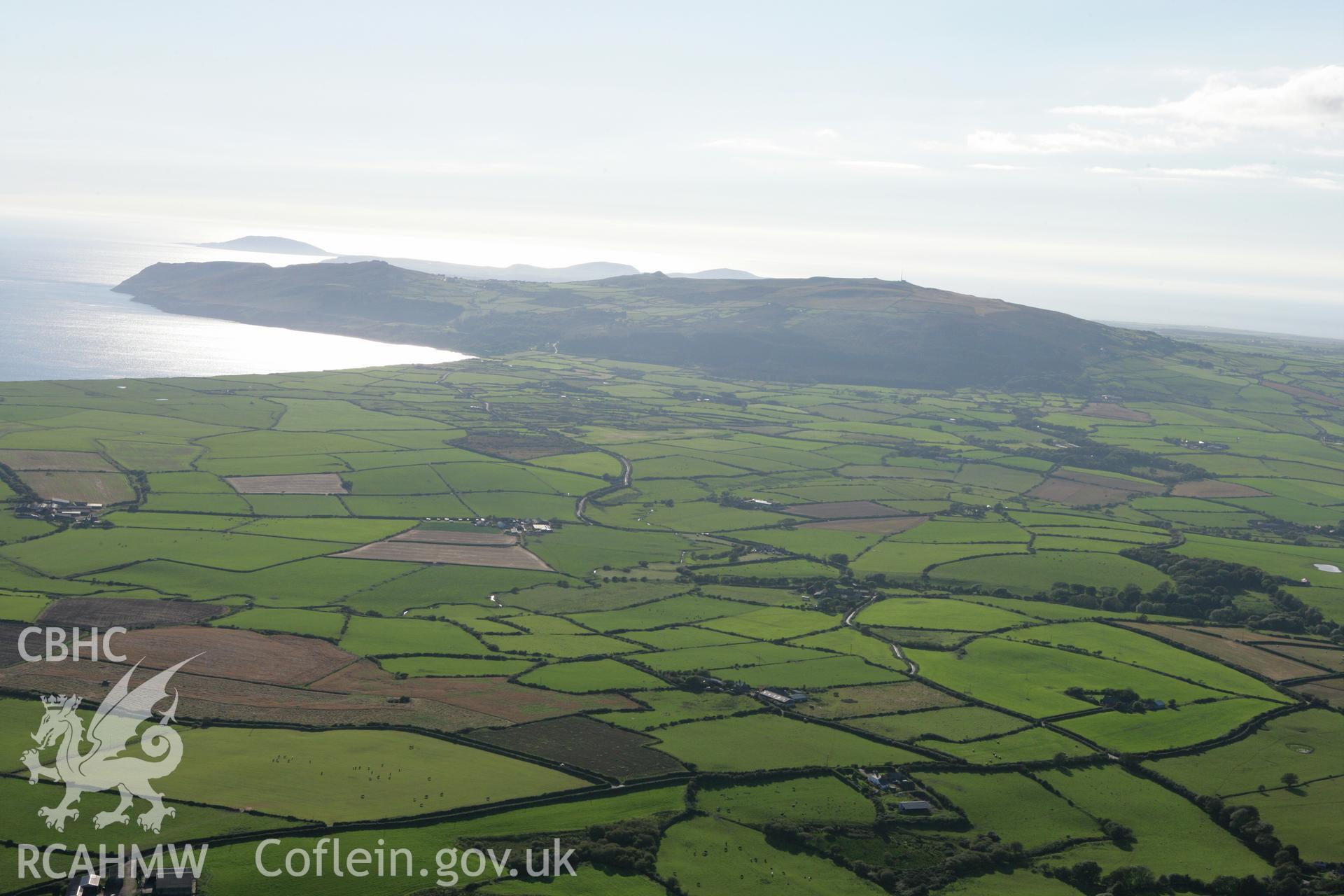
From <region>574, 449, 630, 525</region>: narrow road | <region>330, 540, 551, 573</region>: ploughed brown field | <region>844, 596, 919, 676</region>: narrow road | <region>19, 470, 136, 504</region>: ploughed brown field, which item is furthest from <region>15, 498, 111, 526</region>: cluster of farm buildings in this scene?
<region>844, 596, 919, 676</region>: narrow road

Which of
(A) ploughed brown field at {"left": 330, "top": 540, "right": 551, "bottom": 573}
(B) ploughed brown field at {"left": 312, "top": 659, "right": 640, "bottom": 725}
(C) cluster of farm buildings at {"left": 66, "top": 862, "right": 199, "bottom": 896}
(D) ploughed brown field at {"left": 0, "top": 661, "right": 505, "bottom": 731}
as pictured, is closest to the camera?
(C) cluster of farm buildings at {"left": 66, "top": 862, "right": 199, "bottom": 896}

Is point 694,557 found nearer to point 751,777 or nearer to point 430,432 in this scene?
point 751,777

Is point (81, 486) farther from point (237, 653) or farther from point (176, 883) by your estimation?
point (176, 883)

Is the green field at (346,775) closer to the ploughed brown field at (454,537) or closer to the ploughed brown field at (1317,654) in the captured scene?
the ploughed brown field at (454,537)

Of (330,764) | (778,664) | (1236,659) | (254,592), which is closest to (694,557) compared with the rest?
(778,664)

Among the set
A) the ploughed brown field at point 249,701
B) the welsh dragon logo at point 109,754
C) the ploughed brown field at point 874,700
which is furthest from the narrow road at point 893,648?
the welsh dragon logo at point 109,754

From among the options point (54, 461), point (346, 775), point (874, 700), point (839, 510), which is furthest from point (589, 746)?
point (54, 461)

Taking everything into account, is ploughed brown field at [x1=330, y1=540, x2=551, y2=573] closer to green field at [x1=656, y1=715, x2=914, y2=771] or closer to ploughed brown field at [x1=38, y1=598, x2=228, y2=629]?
ploughed brown field at [x1=38, y1=598, x2=228, y2=629]
